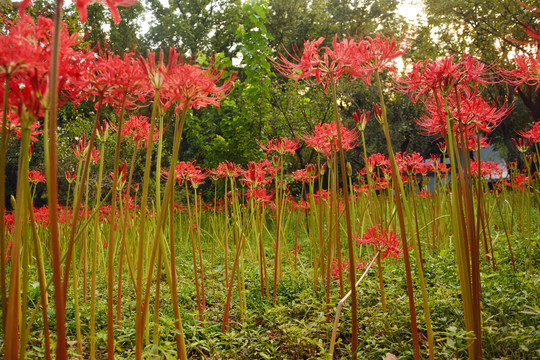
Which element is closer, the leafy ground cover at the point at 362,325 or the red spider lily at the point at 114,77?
the red spider lily at the point at 114,77

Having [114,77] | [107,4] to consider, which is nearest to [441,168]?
[114,77]

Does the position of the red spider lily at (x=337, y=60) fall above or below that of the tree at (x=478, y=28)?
below

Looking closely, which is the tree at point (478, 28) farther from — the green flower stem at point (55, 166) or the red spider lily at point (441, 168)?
the green flower stem at point (55, 166)

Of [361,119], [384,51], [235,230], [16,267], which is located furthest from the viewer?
[235,230]

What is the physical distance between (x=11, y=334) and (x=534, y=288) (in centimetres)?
230

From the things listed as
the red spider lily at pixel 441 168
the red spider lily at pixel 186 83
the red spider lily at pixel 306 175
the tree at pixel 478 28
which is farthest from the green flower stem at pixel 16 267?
the tree at pixel 478 28

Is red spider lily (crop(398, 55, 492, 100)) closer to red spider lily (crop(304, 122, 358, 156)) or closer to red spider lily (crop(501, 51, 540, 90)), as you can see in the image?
red spider lily (crop(501, 51, 540, 90))

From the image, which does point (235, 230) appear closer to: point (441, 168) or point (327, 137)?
point (327, 137)

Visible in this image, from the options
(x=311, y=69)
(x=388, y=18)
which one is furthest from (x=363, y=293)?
(x=388, y=18)

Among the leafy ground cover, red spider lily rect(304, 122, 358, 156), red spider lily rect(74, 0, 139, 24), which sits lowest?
the leafy ground cover

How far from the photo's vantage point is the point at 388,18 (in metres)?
15.0

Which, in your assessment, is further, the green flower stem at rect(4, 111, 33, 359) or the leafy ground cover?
the leafy ground cover

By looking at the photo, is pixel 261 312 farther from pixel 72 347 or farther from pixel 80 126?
pixel 80 126

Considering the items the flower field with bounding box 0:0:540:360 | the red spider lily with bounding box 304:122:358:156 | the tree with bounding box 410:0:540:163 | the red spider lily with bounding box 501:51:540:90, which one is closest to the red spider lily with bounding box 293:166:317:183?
the flower field with bounding box 0:0:540:360
